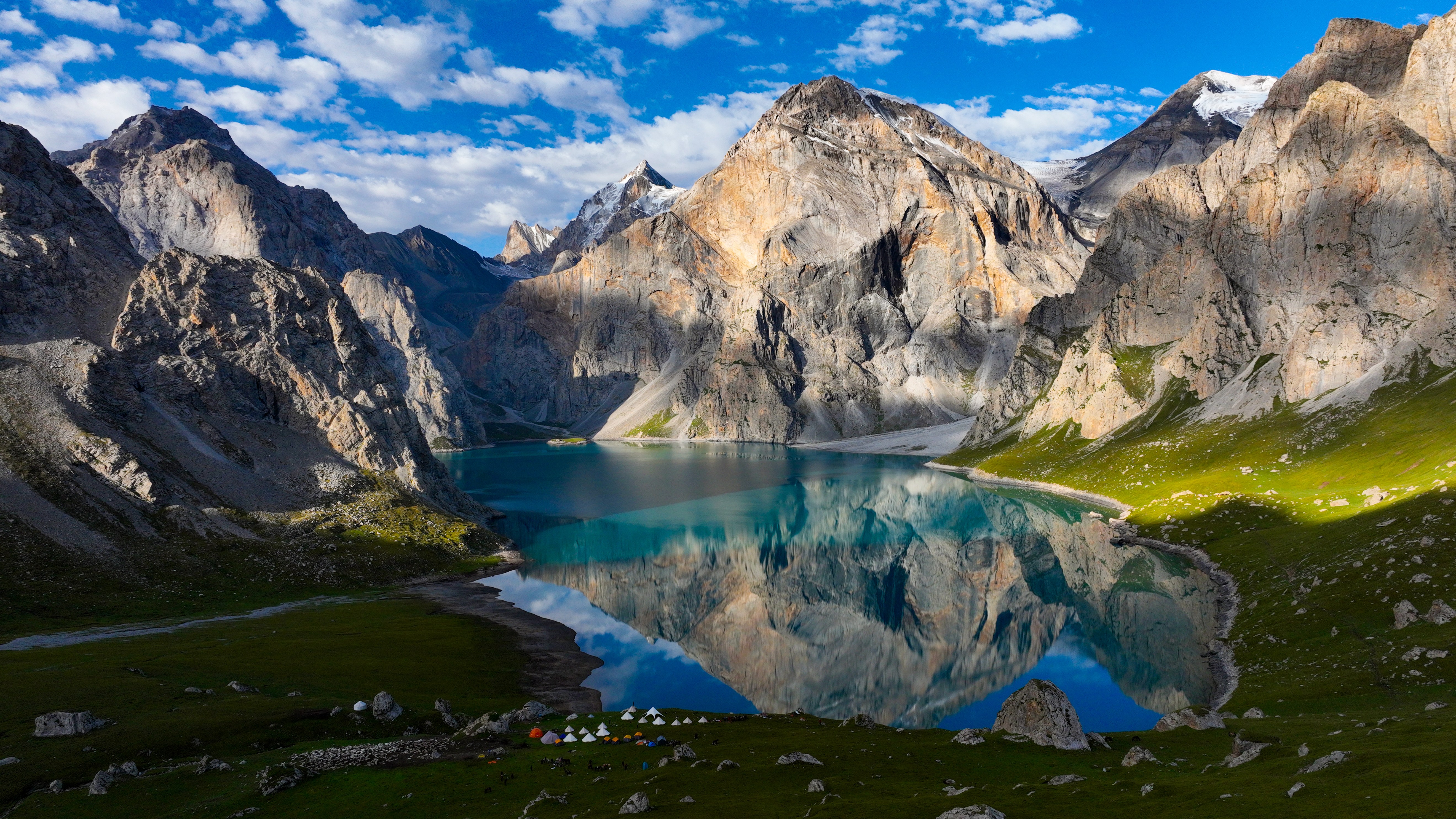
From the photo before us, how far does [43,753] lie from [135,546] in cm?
5986

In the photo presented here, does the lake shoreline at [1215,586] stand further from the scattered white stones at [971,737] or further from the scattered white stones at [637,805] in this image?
the scattered white stones at [637,805]

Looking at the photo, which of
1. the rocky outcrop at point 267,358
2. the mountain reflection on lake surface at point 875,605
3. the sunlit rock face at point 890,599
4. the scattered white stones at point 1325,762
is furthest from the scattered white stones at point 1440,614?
the rocky outcrop at point 267,358

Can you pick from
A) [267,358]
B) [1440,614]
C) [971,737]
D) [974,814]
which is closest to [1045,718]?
[971,737]

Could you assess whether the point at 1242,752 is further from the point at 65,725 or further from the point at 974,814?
the point at 65,725

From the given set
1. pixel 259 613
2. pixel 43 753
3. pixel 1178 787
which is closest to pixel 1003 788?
pixel 1178 787

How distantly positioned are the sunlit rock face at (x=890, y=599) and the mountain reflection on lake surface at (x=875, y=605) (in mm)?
305

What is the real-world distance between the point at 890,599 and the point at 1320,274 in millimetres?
134042

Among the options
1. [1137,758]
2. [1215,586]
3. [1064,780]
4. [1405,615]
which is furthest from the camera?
[1215,586]

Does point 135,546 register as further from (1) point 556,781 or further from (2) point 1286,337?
(2) point 1286,337

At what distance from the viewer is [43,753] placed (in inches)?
1300

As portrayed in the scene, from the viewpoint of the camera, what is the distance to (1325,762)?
25688mm

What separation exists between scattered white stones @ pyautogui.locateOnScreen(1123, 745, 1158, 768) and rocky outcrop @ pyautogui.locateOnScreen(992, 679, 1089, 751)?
3.47 meters

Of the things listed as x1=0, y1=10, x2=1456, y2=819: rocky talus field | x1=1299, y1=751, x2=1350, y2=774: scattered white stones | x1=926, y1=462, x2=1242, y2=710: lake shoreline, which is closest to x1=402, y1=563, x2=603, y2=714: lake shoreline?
x1=0, y1=10, x2=1456, y2=819: rocky talus field

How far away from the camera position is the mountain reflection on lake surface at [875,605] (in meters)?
61.0
